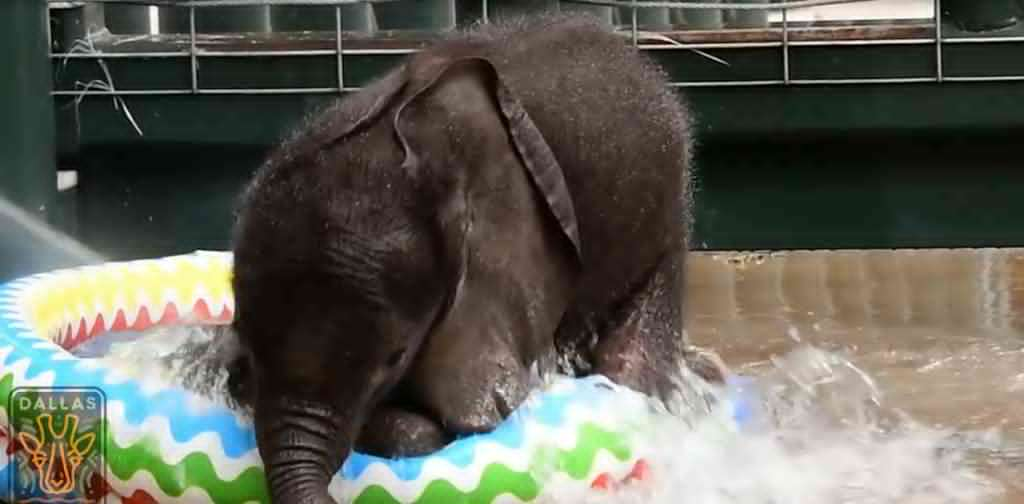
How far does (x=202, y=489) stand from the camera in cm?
182

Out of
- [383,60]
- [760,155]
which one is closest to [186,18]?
[383,60]

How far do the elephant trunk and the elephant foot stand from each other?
17 centimetres

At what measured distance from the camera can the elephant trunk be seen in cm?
167

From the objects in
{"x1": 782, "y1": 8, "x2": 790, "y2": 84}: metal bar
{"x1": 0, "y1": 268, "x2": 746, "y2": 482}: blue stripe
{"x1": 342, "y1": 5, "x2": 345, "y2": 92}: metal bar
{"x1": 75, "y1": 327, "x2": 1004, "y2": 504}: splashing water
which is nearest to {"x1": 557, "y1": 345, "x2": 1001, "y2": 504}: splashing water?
{"x1": 75, "y1": 327, "x2": 1004, "y2": 504}: splashing water

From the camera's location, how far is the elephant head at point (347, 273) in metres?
1.69

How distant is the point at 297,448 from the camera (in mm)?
1677

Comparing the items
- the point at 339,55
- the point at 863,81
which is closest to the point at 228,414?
the point at 339,55

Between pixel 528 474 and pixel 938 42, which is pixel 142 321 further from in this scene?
pixel 938 42

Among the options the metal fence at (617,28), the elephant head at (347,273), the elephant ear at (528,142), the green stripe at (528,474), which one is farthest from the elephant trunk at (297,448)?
the metal fence at (617,28)

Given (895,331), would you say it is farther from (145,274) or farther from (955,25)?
(145,274)

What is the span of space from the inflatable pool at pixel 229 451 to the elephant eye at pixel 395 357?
10cm

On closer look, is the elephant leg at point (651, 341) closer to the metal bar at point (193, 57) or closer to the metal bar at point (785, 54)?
the metal bar at point (785, 54)

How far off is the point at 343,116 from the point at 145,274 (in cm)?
102

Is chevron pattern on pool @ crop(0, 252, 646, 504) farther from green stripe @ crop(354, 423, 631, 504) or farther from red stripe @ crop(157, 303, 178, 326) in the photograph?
red stripe @ crop(157, 303, 178, 326)
